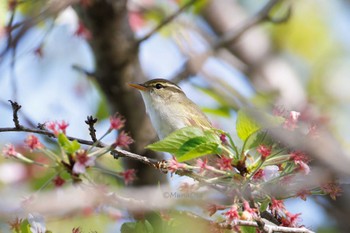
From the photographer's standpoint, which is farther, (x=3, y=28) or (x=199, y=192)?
(x=3, y=28)

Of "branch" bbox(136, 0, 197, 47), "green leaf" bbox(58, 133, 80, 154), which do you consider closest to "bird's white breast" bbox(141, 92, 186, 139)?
"branch" bbox(136, 0, 197, 47)

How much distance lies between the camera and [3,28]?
3537 mm

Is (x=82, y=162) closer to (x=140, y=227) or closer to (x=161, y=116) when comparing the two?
(x=140, y=227)

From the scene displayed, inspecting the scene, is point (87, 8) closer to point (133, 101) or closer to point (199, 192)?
point (133, 101)

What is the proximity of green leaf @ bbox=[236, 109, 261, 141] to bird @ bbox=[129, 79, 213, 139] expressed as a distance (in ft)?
5.45

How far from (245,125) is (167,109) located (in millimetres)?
2274

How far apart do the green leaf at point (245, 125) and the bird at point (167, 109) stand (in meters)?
1.66

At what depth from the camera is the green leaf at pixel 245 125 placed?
2.49 metres

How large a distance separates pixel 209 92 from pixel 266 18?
69 cm

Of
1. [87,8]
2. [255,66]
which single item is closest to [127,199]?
[87,8]

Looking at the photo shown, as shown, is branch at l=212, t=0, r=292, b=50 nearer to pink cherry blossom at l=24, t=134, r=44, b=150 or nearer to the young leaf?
pink cherry blossom at l=24, t=134, r=44, b=150

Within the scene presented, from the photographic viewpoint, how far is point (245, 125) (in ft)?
8.23

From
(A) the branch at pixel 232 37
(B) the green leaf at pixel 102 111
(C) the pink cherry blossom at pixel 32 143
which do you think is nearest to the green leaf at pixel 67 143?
(C) the pink cherry blossom at pixel 32 143

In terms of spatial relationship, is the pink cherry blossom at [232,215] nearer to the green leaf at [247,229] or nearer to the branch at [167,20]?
the green leaf at [247,229]
